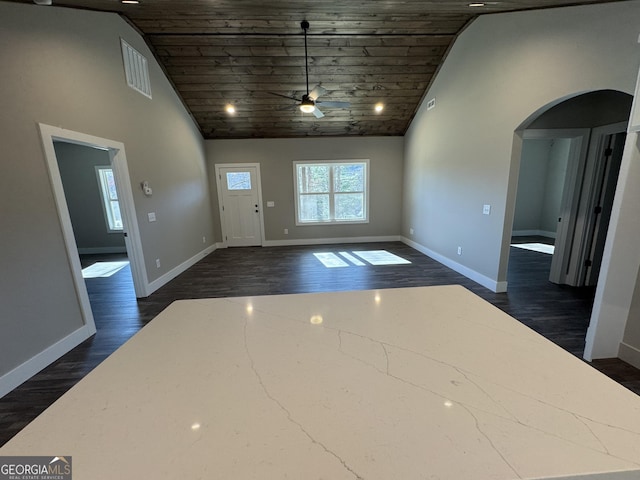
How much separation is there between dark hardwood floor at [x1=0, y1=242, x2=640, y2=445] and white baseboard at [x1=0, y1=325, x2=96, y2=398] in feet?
0.15

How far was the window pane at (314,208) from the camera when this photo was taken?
6.62 metres

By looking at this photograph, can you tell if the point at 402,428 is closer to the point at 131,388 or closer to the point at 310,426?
the point at 310,426

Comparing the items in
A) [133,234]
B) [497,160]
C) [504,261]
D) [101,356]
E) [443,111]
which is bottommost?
[101,356]

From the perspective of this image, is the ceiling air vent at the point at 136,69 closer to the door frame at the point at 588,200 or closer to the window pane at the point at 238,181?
the window pane at the point at 238,181

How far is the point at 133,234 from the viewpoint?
3.54 metres


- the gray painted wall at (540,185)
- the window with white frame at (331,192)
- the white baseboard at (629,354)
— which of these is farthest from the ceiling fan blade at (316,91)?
the gray painted wall at (540,185)

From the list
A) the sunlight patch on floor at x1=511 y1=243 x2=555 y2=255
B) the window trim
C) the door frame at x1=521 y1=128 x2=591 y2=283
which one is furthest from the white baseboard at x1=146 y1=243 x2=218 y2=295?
the sunlight patch on floor at x1=511 y1=243 x2=555 y2=255

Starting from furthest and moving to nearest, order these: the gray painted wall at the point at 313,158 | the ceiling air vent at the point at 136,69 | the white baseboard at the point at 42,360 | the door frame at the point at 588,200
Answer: the gray painted wall at the point at 313,158
the ceiling air vent at the point at 136,69
the door frame at the point at 588,200
the white baseboard at the point at 42,360

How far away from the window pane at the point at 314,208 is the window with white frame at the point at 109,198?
4.31 m

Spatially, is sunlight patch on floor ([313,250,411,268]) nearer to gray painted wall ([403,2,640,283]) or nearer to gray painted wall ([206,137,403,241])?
gray painted wall ([403,2,640,283])

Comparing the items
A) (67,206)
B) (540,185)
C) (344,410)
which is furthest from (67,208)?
(540,185)

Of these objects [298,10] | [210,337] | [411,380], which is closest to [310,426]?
[411,380]

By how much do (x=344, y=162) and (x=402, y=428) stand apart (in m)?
6.32

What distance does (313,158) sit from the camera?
20.8 ft
